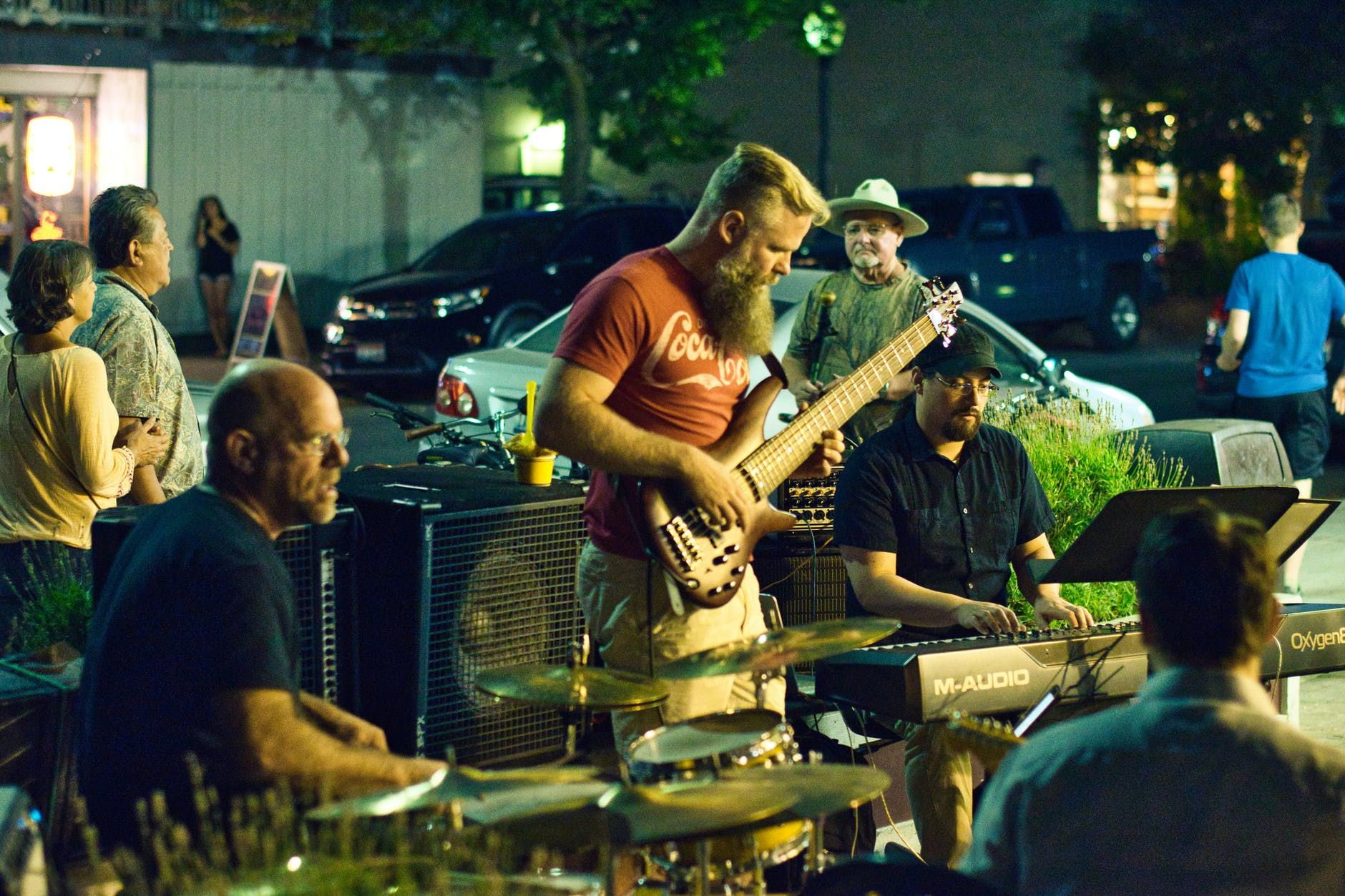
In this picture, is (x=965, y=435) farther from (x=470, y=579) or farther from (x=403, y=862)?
(x=403, y=862)

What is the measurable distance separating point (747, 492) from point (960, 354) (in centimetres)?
108

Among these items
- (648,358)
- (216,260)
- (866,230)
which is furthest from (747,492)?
(216,260)

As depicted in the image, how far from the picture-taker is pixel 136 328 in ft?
16.4

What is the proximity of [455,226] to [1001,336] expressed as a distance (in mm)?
13889

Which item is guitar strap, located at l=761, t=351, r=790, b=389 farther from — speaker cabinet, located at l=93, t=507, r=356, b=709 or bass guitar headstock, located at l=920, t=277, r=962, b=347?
speaker cabinet, located at l=93, t=507, r=356, b=709

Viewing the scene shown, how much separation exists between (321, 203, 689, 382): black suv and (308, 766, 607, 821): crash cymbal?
12.6 metres

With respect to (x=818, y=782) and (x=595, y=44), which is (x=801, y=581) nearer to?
(x=818, y=782)

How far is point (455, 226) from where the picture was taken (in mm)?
21688

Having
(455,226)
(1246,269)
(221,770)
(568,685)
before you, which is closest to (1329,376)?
(1246,269)

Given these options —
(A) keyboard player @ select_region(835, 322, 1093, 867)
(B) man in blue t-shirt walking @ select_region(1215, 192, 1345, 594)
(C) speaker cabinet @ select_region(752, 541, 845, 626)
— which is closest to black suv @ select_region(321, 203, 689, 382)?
(B) man in blue t-shirt walking @ select_region(1215, 192, 1345, 594)

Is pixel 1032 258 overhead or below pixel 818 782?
overhead

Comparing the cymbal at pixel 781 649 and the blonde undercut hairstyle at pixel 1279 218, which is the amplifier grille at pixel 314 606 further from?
the blonde undercut hairstyle at pixel 1279 218

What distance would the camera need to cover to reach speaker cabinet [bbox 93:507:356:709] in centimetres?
436

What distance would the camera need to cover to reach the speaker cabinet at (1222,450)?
7082mm
